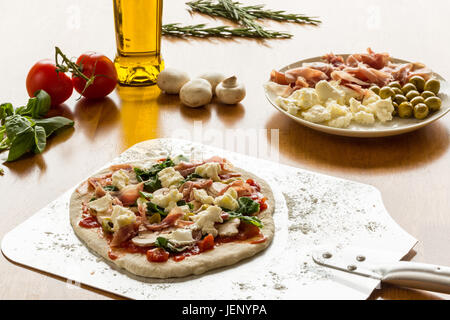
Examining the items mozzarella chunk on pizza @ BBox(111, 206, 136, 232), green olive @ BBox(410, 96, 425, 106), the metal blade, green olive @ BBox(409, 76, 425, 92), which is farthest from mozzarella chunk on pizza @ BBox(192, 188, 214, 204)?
green olive @ BBox(409, 76, 425, 92)

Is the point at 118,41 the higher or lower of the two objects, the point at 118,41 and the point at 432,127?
the higher

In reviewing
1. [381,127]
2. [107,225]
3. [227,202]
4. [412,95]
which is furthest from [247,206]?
[412,95]

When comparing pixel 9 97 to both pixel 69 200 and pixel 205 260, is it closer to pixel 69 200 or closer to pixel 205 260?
pixel 69 200

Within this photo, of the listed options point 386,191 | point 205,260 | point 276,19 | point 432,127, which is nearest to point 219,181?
point 205,260

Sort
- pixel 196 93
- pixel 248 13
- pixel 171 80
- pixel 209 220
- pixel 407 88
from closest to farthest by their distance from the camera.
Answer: pixel 209 220
pixel 407 88
pixel 196 93
pixel 171 80
pixel 248 13

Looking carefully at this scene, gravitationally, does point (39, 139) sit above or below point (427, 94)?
below

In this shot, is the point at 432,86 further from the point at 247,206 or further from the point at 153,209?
the point at 153,209

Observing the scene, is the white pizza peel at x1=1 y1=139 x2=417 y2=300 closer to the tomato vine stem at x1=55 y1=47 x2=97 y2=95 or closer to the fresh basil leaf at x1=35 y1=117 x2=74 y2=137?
the fresh basil leaf at x1=35 y1=117 x2=74 y2=137

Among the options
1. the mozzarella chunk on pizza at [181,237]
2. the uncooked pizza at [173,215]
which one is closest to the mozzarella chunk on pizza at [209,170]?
the uncooked pizza at [173,215]
